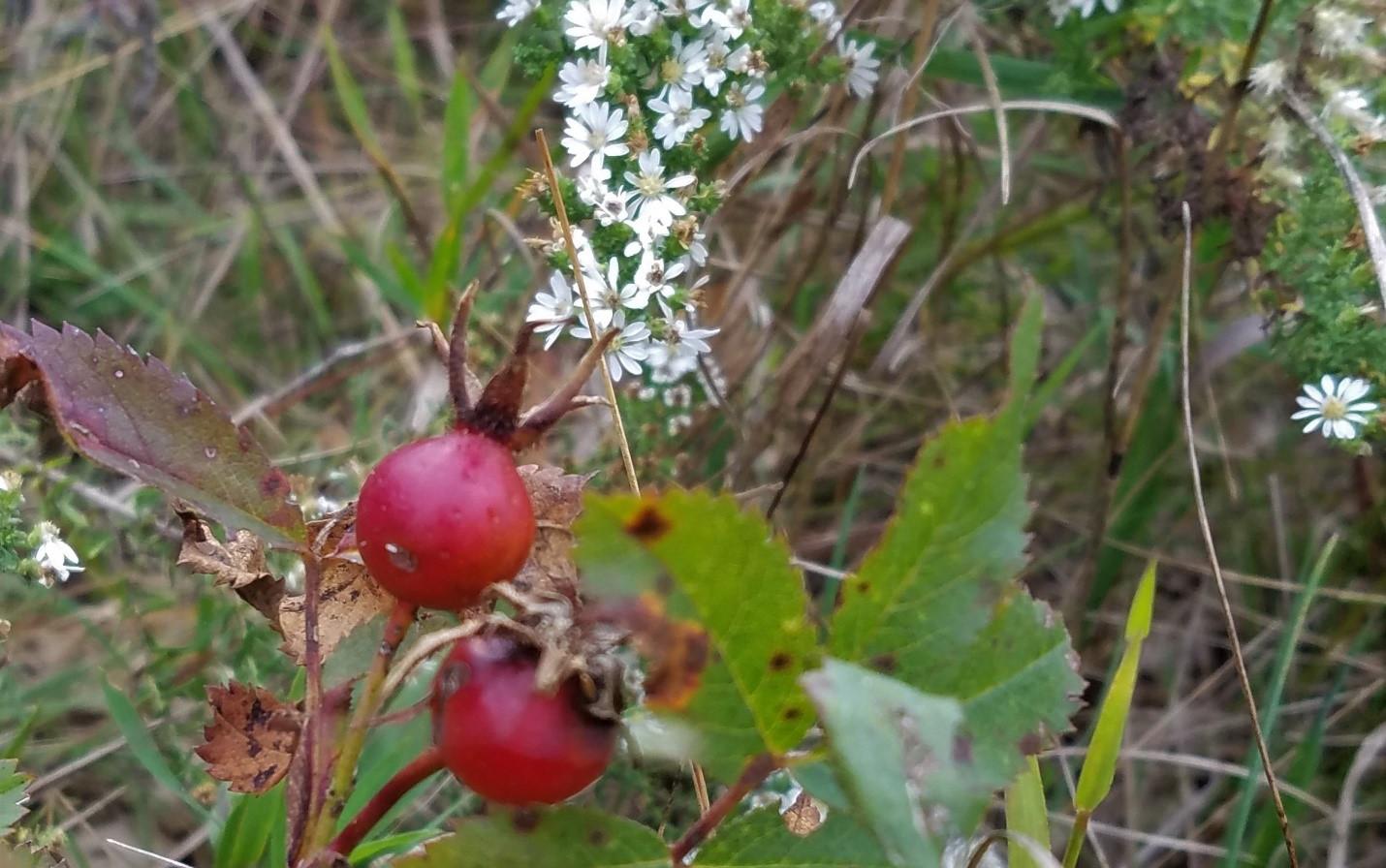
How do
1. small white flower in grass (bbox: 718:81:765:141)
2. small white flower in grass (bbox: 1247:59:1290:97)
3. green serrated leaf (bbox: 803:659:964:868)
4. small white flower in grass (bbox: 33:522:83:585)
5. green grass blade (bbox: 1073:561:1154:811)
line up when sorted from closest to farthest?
green serrated leaf (bbox: 803:659:964:868) → green grass blade (bbox: 1073:561:1154:811) → small white flower in grass (bbox: 33:522:83:585) → small white flower in grass (bbox: 718:81:765:141) → small white flower in grass (bbox: 1247:59:1290:97)

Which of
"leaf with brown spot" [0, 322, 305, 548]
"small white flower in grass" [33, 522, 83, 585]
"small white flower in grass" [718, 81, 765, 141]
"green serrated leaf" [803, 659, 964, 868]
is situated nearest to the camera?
"green serrated leaf" [803, 659, 964, 868]

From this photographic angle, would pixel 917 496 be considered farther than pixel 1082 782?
No

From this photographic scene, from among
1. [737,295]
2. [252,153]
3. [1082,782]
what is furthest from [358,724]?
[252,153]

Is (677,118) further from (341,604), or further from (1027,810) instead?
(1027,810)

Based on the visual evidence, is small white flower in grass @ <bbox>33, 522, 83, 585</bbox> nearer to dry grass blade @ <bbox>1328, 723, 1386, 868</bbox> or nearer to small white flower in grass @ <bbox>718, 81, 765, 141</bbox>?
small white flower in grass @ <bbox>718, 81, 765, 141</bbox>

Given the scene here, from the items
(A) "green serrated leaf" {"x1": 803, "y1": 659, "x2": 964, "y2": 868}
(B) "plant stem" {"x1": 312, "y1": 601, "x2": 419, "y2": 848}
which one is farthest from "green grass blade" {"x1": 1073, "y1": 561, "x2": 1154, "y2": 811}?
(B) "plant stem" {"x1": 312, "y1": 601, "x2": 419, "y2": 848}

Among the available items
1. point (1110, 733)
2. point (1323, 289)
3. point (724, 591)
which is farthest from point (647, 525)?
point (1323, 289)

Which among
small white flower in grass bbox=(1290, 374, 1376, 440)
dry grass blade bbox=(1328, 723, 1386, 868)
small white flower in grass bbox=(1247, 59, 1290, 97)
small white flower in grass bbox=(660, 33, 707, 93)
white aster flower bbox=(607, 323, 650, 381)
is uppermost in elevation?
small white flower in grass bbox=(660, 33, 707, 93)

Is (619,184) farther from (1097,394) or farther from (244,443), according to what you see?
(1097,394)

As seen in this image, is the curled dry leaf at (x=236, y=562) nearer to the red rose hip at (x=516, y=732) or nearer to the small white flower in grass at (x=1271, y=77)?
the red rose hip at (x=516, y=732)
